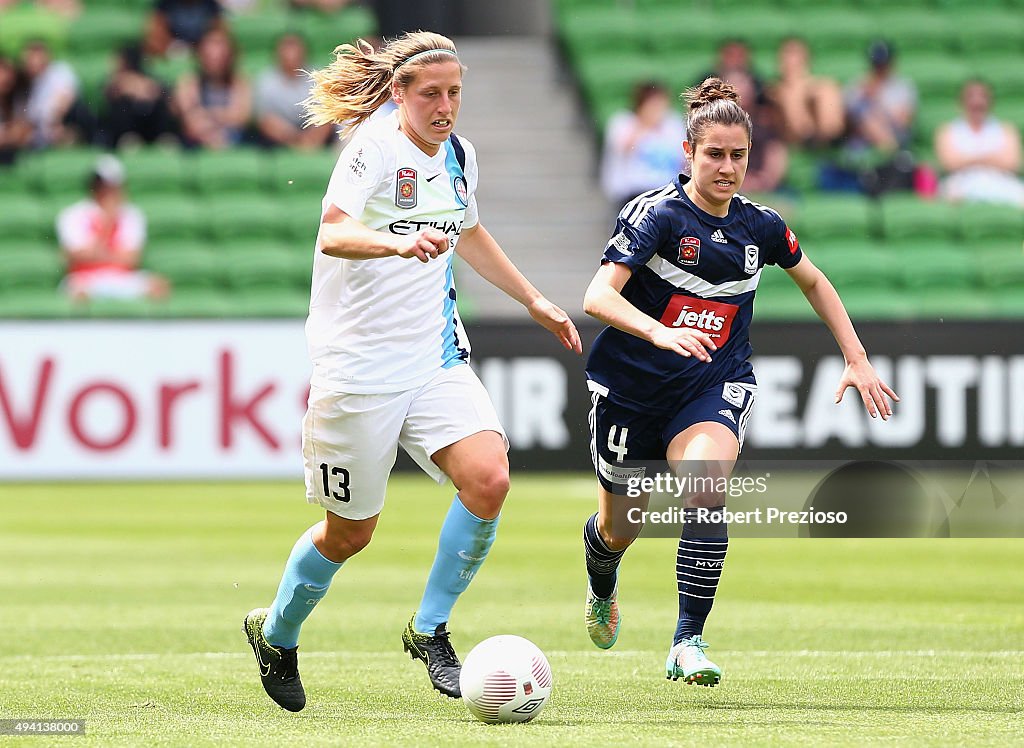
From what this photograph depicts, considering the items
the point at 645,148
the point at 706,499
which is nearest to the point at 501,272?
the point at 706,499

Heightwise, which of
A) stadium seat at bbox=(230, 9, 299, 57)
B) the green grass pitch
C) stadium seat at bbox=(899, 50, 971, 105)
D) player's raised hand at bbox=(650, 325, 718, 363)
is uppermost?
stadium seat at bbox=(230, 9, 299, 57)

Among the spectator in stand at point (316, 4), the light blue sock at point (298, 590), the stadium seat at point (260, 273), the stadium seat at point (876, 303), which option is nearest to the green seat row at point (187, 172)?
the stadium seat at point (260, 273)

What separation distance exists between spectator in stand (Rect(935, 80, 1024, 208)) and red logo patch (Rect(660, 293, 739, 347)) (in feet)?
36.5

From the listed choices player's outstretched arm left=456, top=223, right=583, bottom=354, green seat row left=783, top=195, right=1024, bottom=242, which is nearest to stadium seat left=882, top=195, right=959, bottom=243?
green seat row left=783, top=195, right=1024, bottom=242

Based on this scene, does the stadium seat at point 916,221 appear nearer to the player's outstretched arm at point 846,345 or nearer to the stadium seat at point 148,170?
the stadium seat at point 148,170

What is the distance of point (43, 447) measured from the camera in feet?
45.1

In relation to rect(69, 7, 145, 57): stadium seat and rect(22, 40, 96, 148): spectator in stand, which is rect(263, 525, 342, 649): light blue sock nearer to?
rect(22, 40, 96, 148): spectator in stand

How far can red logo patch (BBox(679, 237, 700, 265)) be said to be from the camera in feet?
20.9

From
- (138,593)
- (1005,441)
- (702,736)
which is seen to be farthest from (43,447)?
(702,736)

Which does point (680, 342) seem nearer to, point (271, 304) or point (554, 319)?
point (554, 319)

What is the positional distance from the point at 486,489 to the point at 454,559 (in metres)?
0.31

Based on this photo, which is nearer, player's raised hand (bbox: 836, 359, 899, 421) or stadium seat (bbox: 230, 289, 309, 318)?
player's raised hand (bbox: 836, 359, 899, 421)

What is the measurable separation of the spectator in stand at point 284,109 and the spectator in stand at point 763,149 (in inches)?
160

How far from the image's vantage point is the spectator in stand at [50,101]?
653 inches
